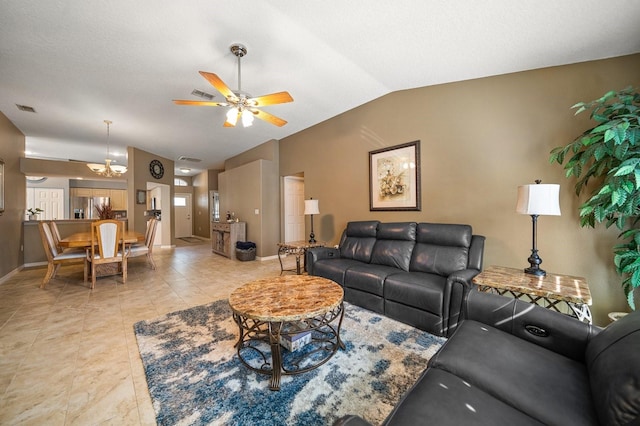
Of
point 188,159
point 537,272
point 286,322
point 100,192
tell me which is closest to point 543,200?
point 537,272

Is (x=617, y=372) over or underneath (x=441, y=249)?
underneath

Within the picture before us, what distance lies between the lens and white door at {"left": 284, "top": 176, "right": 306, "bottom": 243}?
588 cm

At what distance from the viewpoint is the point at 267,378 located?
1645 mm

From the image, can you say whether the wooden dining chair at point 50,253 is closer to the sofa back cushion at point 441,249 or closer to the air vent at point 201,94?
the air vent at point 201,94

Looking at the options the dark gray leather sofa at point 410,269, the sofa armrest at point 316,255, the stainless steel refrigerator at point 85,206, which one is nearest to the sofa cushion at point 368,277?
the dark gray leather sofa at point 410,269

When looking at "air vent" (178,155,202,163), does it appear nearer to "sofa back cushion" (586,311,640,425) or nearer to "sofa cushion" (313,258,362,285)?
"sofa cushion" (313,258,362,285)

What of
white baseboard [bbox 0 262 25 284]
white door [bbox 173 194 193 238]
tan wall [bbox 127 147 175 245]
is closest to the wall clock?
tan wall [bbox 127 147 175 245]

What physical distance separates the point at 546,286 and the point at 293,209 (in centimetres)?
487

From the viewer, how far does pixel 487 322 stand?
1500 mm

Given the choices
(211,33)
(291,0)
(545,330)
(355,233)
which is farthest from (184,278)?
(545,330)

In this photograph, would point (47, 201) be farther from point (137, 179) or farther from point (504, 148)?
point (504, 148)

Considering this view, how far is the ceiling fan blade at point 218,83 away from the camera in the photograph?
2096 mm

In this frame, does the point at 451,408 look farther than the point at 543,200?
No

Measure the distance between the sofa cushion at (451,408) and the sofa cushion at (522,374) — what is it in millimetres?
57
